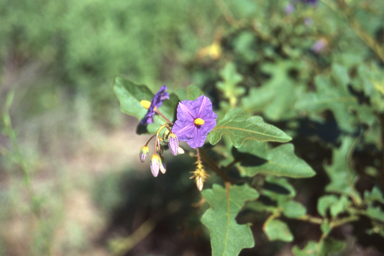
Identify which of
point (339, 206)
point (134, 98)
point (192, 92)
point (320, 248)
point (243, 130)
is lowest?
point (320, 248)

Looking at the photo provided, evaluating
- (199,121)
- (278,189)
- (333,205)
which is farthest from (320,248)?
(199,121)

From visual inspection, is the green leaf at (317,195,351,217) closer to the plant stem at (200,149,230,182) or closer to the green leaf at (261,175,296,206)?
the green leaf at (261,175,296,206)

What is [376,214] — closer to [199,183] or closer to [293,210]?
[293,210]

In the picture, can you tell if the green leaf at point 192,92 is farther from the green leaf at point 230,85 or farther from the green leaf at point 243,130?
the green leaf at point 230,85

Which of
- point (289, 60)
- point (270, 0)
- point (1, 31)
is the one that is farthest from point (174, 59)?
point (289, 60)

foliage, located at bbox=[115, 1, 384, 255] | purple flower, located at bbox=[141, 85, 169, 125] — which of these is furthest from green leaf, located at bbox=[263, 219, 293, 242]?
purple flower, located at bbox=[141, 85, 169, 125]
